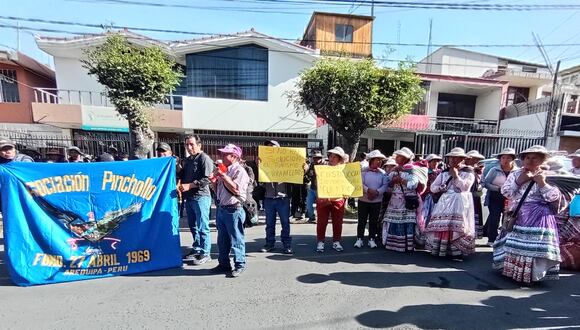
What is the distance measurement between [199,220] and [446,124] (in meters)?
16.2

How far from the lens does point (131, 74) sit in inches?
292

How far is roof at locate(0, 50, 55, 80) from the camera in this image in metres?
12.5

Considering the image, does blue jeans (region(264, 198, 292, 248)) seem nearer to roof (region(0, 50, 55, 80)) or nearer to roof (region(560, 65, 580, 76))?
roof (region(0, 50, 55, 80))

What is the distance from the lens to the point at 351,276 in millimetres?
3889

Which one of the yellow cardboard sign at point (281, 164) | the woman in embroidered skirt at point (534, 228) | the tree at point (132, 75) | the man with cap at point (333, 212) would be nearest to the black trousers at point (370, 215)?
the man with cap at point (333, 212)

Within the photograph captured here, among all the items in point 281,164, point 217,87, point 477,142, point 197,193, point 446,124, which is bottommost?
point 197,193

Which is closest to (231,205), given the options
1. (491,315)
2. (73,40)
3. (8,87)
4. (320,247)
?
(320,247)

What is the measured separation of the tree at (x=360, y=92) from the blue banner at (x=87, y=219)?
5.24m

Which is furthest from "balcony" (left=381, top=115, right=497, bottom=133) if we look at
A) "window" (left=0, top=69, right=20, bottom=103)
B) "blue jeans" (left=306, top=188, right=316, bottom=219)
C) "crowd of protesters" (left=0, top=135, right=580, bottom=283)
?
"window" (left=0, top=69, right=20, bottom=103)

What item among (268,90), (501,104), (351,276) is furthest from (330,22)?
(351,276)

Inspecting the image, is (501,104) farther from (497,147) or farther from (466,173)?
(466,173)

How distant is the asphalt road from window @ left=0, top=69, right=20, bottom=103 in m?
13.7

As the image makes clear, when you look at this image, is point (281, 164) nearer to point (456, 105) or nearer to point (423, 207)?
point (423, 207)

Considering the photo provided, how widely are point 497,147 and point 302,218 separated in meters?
10.2
